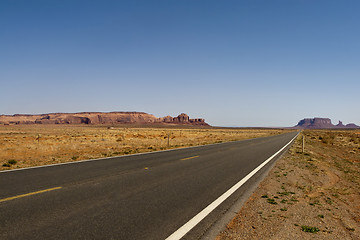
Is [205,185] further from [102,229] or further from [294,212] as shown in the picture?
[102,229]

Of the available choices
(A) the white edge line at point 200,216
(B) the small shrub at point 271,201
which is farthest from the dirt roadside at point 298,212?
(A) the white edge line at point 200,216

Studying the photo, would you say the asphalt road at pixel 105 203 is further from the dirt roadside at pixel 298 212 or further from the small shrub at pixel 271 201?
the small shrub at pixel 271 201

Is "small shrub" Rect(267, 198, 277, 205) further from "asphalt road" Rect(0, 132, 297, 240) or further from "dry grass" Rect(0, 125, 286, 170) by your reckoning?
"dry grass" Rect(0, 125, 286, 170)

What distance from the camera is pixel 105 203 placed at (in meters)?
5.36

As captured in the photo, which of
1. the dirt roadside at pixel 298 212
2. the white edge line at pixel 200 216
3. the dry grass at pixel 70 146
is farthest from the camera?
the dry grass at pixel 70 146

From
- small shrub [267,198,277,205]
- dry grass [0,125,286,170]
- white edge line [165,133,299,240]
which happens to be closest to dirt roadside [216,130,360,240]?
small shrub [267,198,277,205]

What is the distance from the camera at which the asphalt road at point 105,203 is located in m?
3.98

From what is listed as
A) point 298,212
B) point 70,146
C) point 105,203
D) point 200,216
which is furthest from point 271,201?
point 70,146

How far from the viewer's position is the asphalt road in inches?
157

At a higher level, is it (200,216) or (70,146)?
(200,216)

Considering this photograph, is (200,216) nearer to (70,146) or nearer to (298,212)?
(298,212)

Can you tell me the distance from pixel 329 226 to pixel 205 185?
3476 mm

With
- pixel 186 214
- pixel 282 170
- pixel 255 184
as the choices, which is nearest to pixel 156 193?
pixel 186 214

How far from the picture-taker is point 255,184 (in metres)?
7.91
